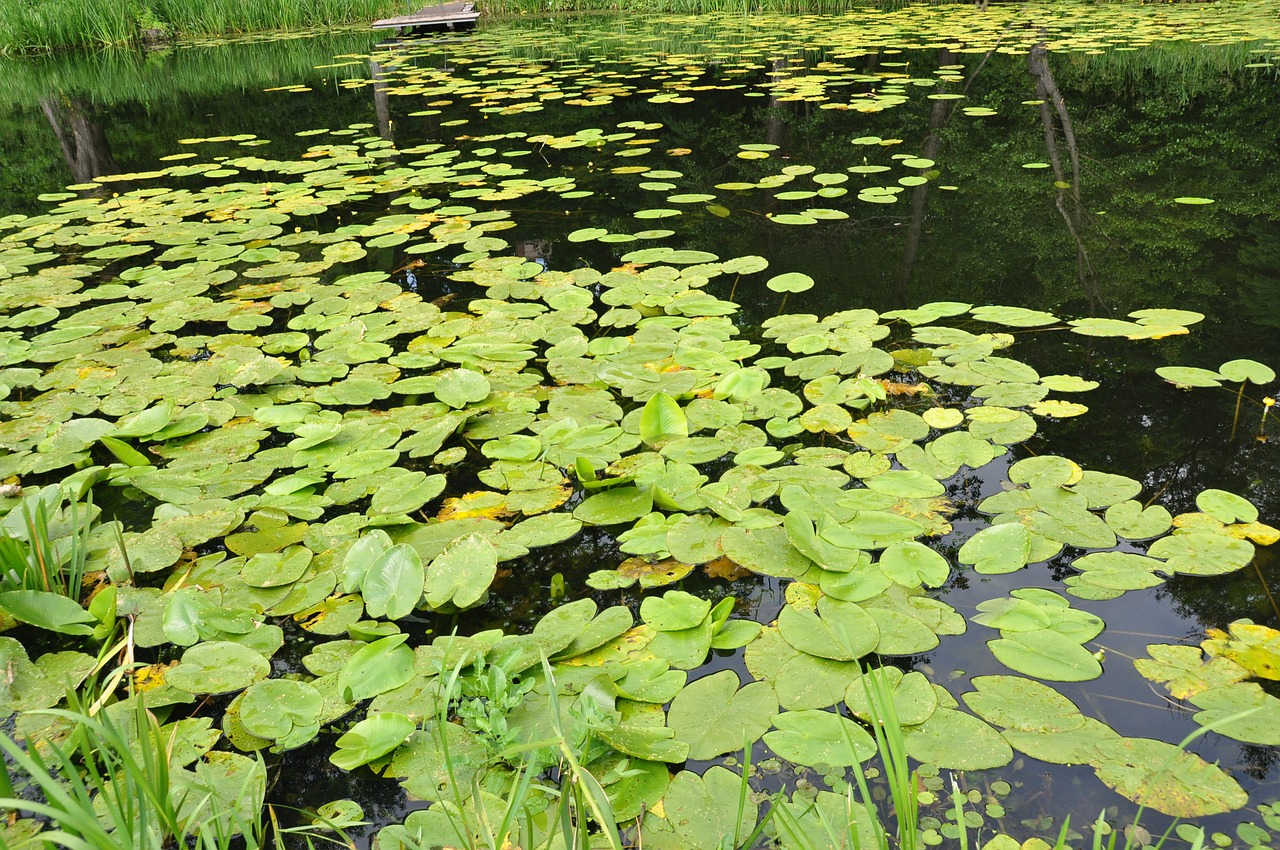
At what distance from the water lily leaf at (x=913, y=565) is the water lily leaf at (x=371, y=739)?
85 cm

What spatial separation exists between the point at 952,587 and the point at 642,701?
62 cm

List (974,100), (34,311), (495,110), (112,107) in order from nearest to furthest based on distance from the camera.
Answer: (34,311) → (974,100) → (495,110) → (112,107)

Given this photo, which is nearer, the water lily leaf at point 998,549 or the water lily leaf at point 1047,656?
the water lily leaf at point 1047,656

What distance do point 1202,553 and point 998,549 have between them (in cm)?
36

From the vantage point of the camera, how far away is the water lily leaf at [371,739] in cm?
112

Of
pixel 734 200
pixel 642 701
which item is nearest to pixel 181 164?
pixel 734 200

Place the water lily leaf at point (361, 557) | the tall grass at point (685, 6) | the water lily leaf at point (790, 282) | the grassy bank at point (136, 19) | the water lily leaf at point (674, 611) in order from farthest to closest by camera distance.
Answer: the tall grass at point (685, 6), the grassy bank at point (136, 19), the water lily leaf at point (790, 282), the water lily leaf at point (361, 557), the water lily leaf at point (674, 611)

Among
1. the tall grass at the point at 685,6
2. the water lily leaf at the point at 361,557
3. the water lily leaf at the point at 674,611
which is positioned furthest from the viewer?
the tall grass at the point at 685,6

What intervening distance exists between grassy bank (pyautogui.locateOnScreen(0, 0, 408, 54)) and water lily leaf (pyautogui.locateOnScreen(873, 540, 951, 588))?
12235mm

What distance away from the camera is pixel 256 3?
10633mm

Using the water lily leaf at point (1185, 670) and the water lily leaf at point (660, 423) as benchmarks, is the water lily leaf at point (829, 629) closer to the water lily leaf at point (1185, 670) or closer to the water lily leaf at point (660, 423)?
the water lily leaf at point (1185, 670)

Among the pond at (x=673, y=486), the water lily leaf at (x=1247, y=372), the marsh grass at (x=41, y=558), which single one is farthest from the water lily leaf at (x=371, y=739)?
the water lily leaf at (x=1247, y=372)

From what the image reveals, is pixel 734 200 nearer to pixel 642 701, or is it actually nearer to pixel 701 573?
pixel 701 573

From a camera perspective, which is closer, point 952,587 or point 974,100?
point 952,587
